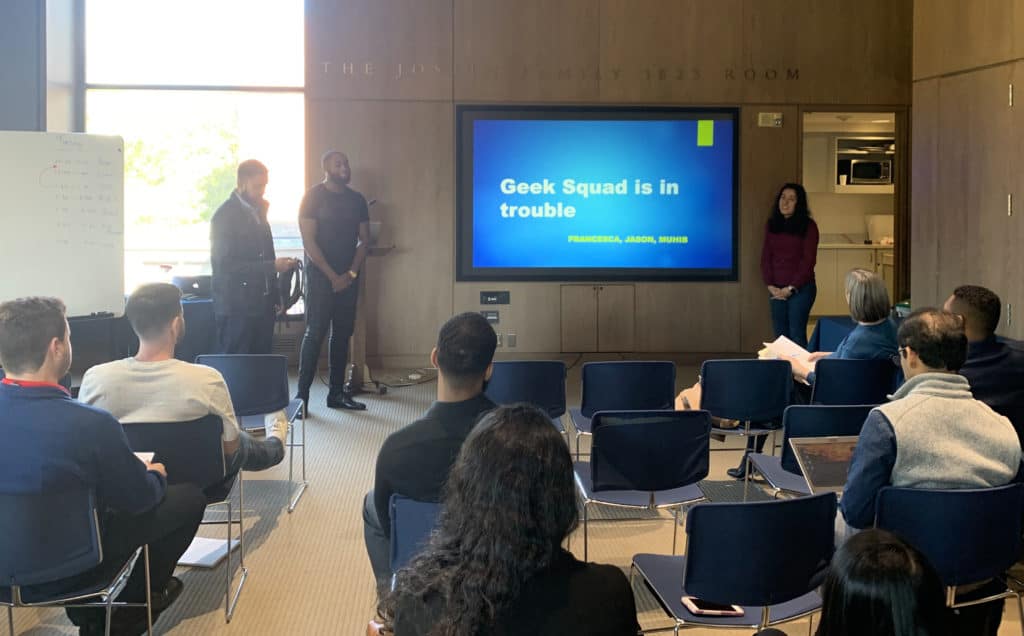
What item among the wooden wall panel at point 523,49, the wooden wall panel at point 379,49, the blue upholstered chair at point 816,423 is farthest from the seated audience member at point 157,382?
the wooden wall panel at point 523,49

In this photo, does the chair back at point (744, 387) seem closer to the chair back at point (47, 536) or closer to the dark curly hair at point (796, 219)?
the chair back at point (47, 536)

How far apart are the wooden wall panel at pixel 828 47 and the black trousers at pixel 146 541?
7056mm

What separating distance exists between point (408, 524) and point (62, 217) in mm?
4588

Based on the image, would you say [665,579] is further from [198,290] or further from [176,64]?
[176,64]

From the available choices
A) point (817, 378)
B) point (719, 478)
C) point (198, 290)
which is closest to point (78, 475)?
point (817, 378)

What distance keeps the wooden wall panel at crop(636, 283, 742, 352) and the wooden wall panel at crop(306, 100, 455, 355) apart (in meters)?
1.87

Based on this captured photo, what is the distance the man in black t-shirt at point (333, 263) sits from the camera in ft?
22.9

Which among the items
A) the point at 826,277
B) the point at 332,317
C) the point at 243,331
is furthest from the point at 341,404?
the point at 826,277

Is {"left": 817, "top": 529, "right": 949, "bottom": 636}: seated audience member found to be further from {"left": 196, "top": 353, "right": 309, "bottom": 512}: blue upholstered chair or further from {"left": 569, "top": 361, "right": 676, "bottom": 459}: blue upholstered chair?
{"left": 196, "top": 353, "right": 309, "bottom": 512}: blue upholstered chair

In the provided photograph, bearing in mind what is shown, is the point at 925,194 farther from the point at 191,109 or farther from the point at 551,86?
the point at 191,109

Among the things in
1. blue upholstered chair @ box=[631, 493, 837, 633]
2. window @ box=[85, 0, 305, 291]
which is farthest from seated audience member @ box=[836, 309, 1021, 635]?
window @ box=[85, 0, 305, 291]

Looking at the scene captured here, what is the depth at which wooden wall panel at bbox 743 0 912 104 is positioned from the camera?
28.8 feet

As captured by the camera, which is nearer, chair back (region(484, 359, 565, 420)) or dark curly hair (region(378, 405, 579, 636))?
dark curly hair (region(378, 405, 579, 636))

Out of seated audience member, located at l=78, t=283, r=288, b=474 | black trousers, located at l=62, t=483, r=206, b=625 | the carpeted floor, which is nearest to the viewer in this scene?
black trousers, located at l=62, t=483, r=206, b=625
